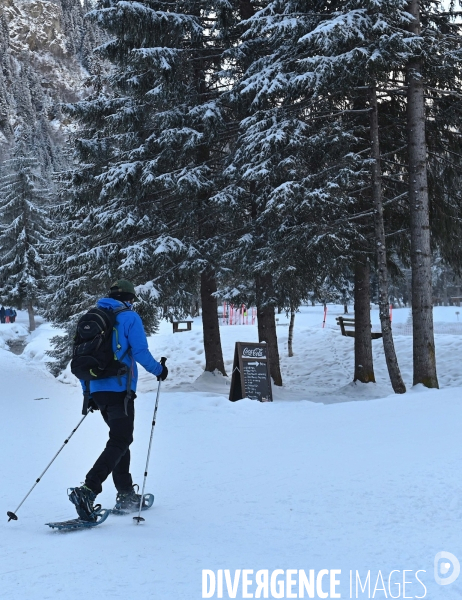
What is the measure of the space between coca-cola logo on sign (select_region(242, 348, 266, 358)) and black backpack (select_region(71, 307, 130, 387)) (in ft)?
24.4

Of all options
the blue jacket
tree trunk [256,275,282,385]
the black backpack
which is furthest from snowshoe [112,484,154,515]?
tree trunk [256,275,282,385]

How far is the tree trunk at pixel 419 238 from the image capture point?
1079cm

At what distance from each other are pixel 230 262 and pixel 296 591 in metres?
10.1

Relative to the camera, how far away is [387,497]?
482cm

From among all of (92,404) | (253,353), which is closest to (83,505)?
(92,404)

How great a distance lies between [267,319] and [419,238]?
4.48 m

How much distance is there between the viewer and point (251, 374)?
39.5ft

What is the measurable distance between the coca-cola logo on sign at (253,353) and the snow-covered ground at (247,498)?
2.03 metres

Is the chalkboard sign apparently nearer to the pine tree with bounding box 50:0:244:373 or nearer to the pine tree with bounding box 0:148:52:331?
the pine tree with bounding box 50:0:244:373

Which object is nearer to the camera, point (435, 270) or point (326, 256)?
point (326, 256)

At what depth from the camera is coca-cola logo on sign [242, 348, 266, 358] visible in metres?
12.2

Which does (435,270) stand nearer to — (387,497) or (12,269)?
(12,269)

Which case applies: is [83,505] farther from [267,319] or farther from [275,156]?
[267,319]

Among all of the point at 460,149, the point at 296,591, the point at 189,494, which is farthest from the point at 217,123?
the point at 296,591
